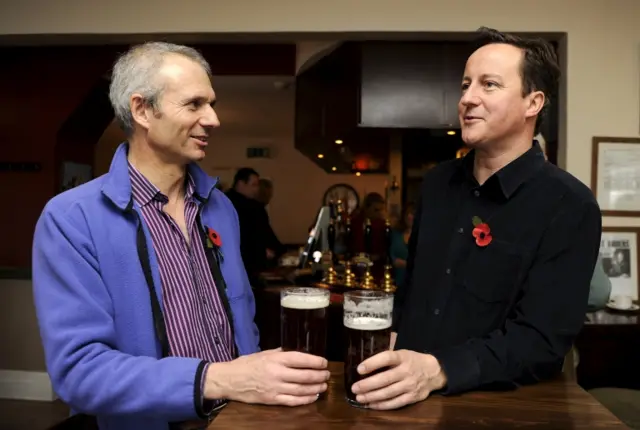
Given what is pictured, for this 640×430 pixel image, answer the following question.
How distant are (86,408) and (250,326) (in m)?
0.53

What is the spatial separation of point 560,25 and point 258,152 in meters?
8.94

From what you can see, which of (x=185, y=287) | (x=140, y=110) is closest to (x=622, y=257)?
(x=185, y=287)

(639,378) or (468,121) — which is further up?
(468,121)

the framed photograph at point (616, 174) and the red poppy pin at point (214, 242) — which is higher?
the framed photograph at point (616, 174)

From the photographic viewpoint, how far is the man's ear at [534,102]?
1.26m

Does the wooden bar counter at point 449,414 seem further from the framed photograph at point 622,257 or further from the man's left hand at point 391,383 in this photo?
the framed photograph at point 622,257

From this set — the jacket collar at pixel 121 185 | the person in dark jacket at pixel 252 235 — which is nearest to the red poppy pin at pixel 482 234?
the jacket collar at pixel 121 185

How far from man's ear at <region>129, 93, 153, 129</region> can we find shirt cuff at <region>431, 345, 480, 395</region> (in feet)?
3.01

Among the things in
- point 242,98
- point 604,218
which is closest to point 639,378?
point 604,218

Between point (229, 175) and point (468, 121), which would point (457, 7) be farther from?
point (229, 175)

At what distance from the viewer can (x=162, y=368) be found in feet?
3.45

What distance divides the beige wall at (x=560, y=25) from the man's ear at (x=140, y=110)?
1.88m

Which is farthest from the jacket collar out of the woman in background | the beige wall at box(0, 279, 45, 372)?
the beige wall at box(0, 279, 45, 372)

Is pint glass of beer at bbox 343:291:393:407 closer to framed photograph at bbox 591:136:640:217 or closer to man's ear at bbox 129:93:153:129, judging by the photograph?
man's ear at bbox 129:93:153:129
